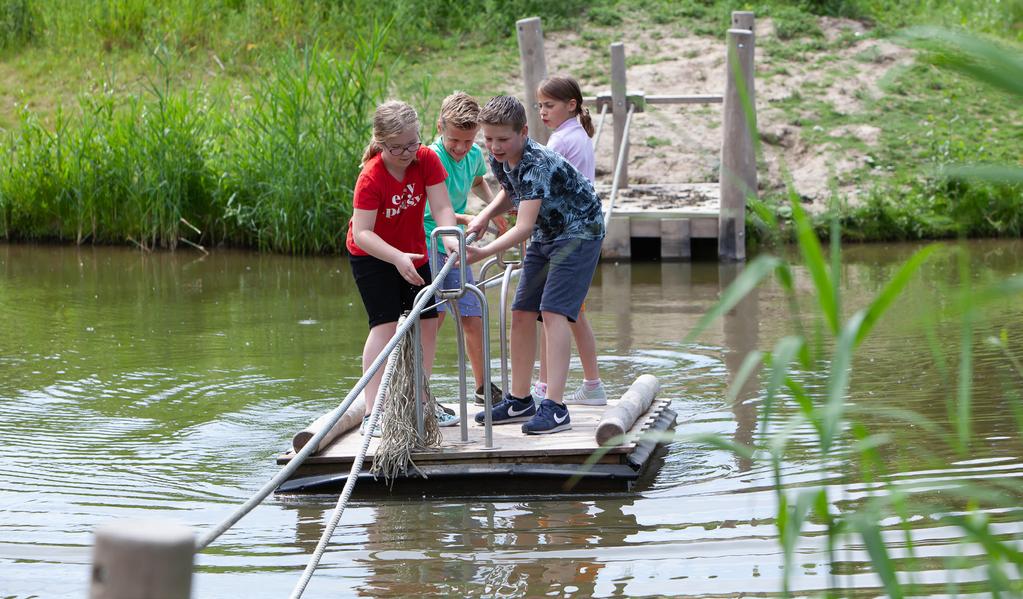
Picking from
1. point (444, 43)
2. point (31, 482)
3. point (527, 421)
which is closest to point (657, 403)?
point (527, 421)

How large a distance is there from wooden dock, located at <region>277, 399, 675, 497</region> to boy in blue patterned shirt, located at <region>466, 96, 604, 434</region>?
0.26 metres

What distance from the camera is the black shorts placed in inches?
201

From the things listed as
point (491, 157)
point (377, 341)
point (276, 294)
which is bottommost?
point (276, 294)

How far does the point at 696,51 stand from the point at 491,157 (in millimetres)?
11002

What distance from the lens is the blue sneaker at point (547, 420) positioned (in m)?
5.10

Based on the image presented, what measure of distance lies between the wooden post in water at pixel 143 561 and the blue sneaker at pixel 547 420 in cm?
327

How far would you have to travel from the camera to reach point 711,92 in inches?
566

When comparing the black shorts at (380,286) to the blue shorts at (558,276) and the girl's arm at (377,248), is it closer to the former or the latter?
the girl's arm at (377,248)

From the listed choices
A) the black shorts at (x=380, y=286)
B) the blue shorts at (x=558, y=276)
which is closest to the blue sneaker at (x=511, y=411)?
the blue shorts at (x=558, y=276)

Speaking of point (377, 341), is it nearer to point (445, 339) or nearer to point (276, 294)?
point (445, 339)

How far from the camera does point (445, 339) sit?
8.26m

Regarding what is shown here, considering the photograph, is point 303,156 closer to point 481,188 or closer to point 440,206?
point 481,188

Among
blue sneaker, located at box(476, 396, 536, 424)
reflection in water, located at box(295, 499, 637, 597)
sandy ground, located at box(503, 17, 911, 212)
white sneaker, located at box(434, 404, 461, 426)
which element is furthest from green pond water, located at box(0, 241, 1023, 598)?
sandy ground, located at box(503, 17, 911, 212)

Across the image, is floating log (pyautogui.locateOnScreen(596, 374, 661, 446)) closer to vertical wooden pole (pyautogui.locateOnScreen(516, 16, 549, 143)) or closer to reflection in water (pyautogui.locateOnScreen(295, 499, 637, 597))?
reflection in water (pyautogui.locateOnScreen(295, 499, 637, 597))
